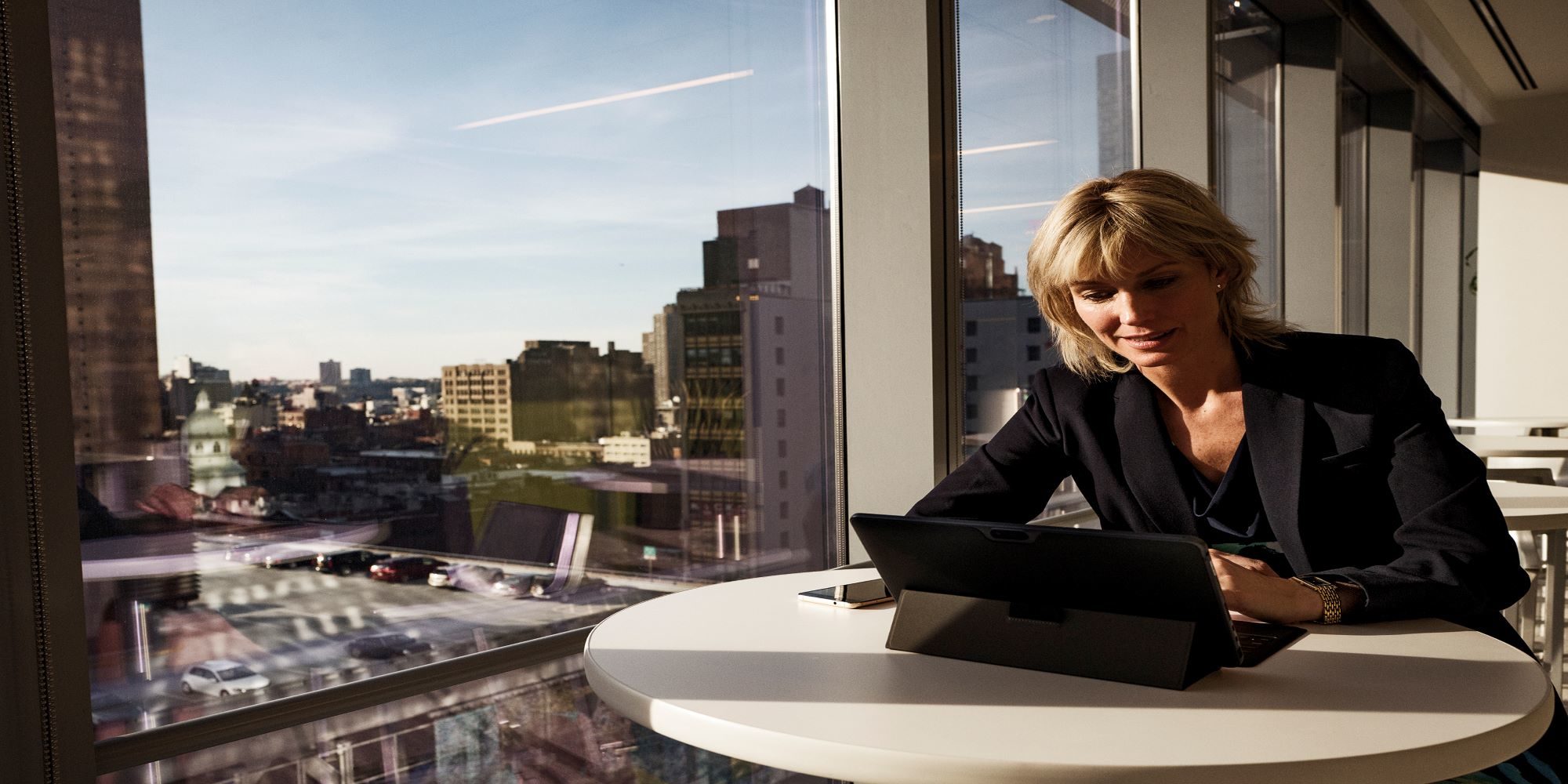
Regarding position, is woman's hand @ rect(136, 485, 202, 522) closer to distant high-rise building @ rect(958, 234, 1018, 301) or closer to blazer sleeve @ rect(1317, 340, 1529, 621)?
blazer sleeve @ rect(1317, 340, 1529, 621)

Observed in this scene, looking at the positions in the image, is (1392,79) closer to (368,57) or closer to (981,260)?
(981,260)

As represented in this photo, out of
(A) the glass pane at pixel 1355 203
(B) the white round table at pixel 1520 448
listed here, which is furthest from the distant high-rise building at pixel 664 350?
(A) the glass pane at pixel 1355 203

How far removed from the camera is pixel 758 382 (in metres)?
2.36

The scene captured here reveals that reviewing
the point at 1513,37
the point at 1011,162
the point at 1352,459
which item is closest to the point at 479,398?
the point at 1352,459

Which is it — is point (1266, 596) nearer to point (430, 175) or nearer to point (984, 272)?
point (430, 175)

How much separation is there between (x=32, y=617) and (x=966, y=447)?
2.03 m

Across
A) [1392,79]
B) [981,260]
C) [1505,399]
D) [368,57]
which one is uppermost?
[1392,79]

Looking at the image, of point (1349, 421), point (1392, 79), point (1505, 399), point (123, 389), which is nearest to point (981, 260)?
point (1349, 421)

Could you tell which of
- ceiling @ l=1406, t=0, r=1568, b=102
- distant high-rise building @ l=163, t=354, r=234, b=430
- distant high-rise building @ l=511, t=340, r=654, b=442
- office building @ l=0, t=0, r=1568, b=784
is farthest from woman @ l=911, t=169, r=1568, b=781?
ceiling @ l=1406, t=0, r=1568, b=102

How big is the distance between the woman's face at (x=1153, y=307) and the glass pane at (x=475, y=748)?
0.94 m

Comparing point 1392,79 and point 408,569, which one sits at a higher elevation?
point 1392,79

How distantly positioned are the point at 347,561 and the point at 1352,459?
1.35 m

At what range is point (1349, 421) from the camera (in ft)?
4.94

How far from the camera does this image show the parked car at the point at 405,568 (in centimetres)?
161
